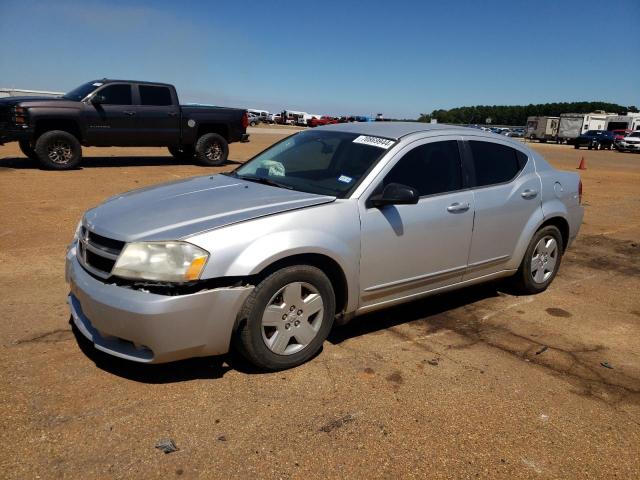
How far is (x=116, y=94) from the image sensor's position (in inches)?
478

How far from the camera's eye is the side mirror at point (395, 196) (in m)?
3.55

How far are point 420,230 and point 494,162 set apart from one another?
123 cm

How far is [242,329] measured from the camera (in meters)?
3.12

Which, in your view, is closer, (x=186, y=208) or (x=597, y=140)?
(x=186, y=208)

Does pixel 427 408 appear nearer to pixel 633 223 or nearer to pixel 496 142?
pixel 496 142

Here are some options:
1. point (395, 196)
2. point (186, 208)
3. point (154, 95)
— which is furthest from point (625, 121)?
point (186, 208)

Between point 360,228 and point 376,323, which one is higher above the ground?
point 360,228

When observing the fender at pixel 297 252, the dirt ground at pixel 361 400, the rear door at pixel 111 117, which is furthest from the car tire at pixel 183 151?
the fender at pixel 297 252

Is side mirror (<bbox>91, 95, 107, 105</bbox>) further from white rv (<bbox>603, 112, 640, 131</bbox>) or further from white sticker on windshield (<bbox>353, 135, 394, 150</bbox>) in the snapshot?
white rv (<bbox>603, 112, 640, 131</bbox>)

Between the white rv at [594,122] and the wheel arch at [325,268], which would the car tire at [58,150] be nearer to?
the wheel arch at [325,268]

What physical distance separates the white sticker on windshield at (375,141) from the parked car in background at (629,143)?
1571 inches

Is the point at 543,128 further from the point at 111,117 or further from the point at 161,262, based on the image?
the point at 161,262

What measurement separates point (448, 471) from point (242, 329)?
1351mm

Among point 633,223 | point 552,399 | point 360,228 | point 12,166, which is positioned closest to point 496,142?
point 360,228
